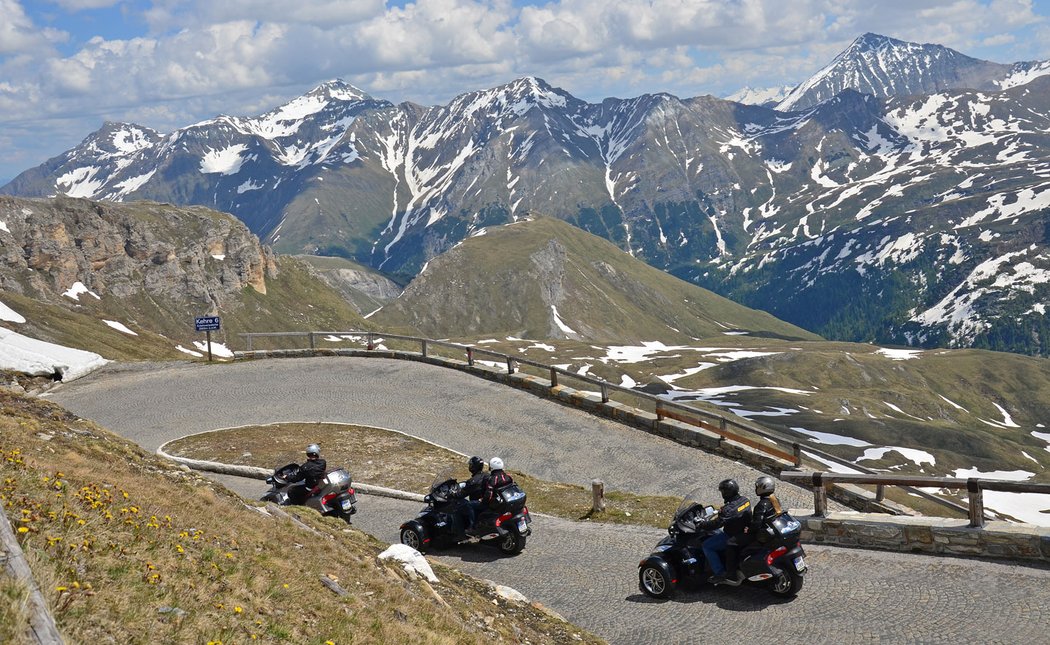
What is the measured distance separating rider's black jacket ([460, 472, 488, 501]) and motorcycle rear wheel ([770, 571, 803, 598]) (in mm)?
6472

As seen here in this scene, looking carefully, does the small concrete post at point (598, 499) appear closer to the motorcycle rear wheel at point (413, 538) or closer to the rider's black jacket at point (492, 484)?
the rider's black jacket at point (492, 484)

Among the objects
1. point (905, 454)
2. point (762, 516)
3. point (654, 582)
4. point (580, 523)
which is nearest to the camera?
point (762, 516)

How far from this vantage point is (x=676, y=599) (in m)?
14.2

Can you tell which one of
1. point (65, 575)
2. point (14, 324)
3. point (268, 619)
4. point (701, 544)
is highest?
point (65, 575)

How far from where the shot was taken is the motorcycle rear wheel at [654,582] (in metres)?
14.1

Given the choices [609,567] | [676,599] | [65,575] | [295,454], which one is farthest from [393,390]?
[65,575]

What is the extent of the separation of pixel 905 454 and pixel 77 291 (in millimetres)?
177179

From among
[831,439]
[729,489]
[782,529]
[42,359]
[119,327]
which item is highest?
[729,489]

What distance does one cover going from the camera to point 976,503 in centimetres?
1448

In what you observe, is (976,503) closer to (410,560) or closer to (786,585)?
(786,585)

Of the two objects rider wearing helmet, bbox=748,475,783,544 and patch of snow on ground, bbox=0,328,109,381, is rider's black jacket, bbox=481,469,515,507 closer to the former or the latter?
rider wearing helmet, bbox=748,475,783,544

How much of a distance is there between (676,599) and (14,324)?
8488cm

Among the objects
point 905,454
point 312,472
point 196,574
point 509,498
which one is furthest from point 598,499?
point 905,454

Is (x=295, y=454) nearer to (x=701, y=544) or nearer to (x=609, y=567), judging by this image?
(x=609, y=567)
